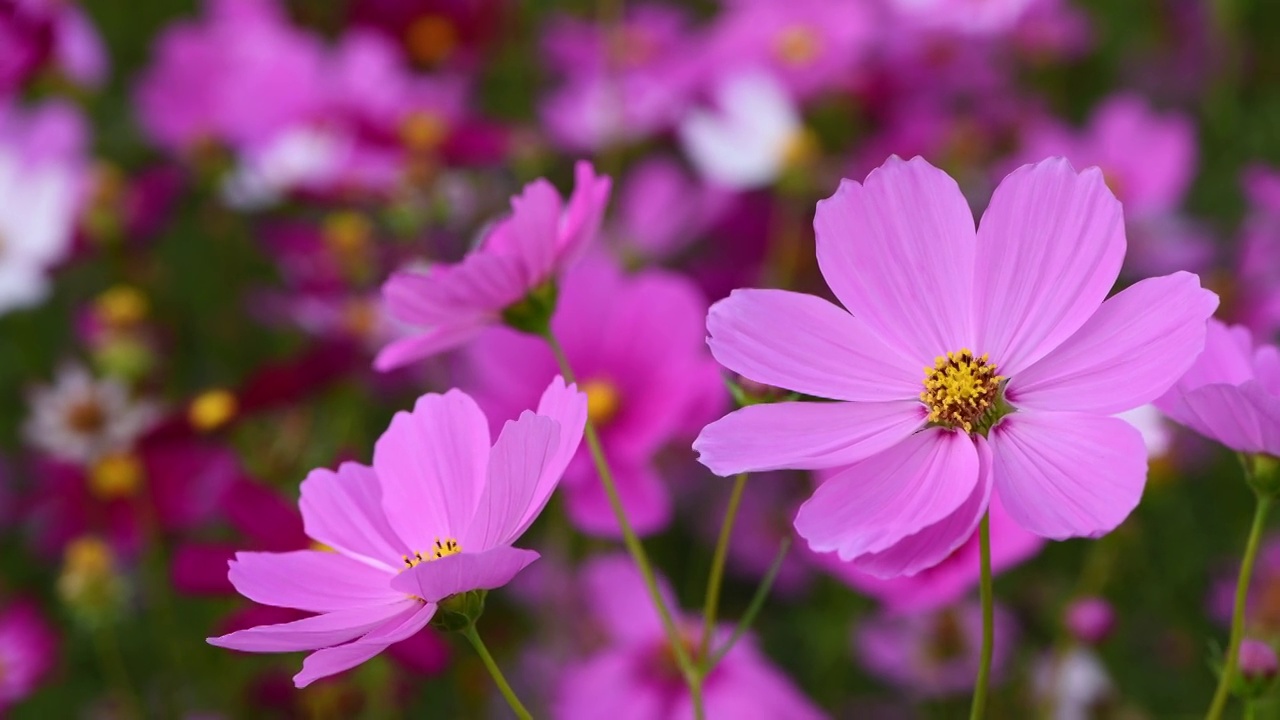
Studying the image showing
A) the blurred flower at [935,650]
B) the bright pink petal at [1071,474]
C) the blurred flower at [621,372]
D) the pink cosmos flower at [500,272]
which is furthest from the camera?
the blurred flower at [935,650]

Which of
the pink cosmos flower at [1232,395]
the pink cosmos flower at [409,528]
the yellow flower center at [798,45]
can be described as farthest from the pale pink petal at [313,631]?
the yellow flower center at [798,45]

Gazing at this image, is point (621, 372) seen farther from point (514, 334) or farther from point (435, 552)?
point (435, 552)

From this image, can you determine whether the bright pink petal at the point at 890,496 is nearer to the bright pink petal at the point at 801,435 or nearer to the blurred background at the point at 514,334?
the bright pink petal at the point at 801,435

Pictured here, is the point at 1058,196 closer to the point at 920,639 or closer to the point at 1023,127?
the point at 920,639

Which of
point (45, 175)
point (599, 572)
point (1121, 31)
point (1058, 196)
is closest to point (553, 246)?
point (1058, 196)

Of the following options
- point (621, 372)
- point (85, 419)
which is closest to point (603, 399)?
point (621, 372)

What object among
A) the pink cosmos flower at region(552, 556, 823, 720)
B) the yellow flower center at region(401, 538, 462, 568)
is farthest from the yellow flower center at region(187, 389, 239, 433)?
the yellow flower center at region(401, 538, 462, 568)
